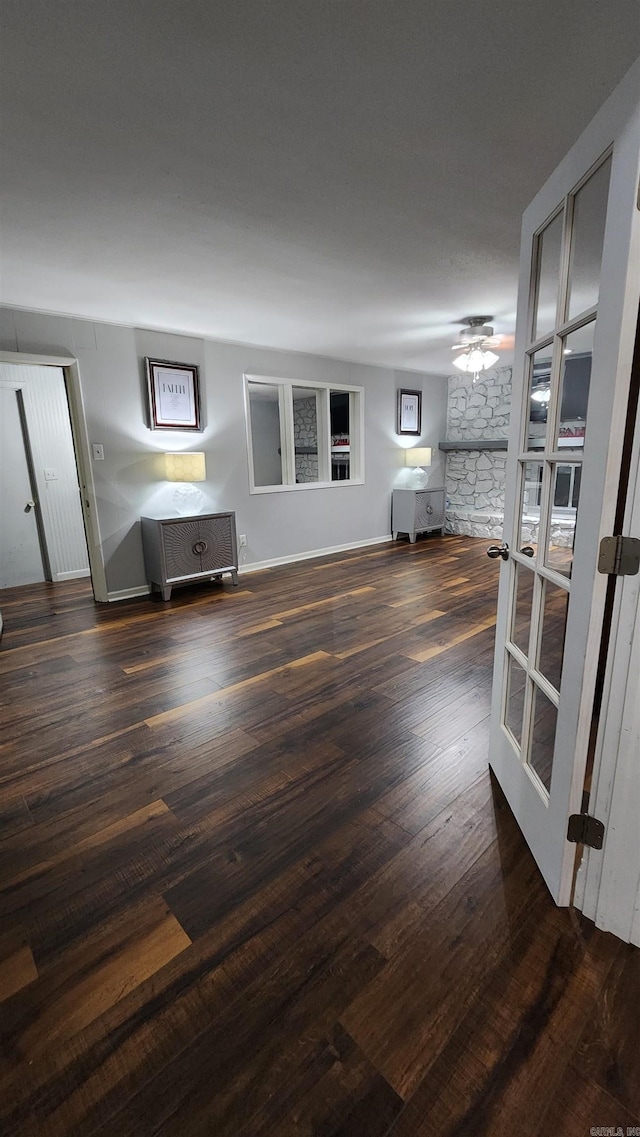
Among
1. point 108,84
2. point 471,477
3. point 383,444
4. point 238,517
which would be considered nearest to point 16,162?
point 108,84

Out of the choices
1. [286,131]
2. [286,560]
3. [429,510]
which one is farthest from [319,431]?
[286,131]

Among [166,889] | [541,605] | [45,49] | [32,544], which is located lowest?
[166,889]

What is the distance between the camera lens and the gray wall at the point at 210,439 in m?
3.83

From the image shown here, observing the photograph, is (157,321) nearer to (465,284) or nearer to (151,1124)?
(465,284)

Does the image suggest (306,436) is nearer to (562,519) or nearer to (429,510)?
(429,510)

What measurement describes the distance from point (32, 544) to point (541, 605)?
4.87m

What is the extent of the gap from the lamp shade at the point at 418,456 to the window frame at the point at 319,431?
0.77 meters

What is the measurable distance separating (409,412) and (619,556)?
5.91m

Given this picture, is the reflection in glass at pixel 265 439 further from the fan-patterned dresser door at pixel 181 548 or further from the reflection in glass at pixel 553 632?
the reflection in glass at pixel 553 632

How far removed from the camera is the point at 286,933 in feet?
4.17

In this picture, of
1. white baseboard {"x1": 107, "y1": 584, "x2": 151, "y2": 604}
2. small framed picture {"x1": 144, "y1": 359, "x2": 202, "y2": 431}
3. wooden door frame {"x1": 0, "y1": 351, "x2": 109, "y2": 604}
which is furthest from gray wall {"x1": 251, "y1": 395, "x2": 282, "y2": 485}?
wooden door frame {"x1": 0, "y1": 351, "x2": 109, "y2": 604}

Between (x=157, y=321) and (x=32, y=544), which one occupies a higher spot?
(x=157, y=321)

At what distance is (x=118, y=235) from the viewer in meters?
2.30

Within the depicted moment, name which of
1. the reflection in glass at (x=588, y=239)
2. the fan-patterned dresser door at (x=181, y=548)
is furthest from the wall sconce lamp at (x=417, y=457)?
the reflection in glass at (x=588, y=239)
